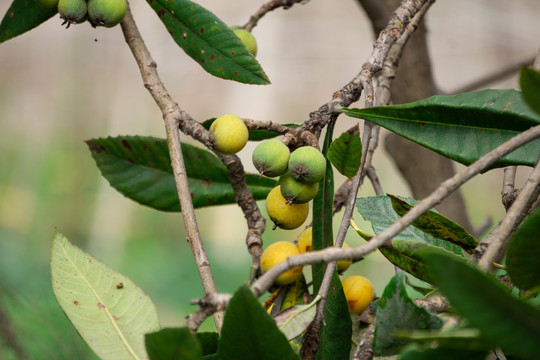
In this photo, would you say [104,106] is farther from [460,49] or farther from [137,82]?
[460,49]

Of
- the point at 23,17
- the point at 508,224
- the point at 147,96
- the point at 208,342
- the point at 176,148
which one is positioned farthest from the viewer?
the point at 147,96

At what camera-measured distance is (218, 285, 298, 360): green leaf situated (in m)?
0.33

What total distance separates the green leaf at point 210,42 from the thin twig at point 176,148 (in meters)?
0.05

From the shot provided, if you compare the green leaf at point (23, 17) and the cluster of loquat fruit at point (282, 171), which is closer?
the cluster of loquat fruit at point (282, 171)

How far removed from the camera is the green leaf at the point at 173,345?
1.04ft

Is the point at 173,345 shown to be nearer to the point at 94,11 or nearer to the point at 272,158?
the point at 272,158

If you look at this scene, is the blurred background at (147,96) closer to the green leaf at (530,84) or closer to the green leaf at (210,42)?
the green leaf at (210,42)

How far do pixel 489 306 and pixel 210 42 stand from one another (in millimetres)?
492

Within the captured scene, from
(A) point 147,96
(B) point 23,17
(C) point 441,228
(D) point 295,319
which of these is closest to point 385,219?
(C) point 441,228

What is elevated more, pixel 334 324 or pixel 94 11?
pixel 94 11

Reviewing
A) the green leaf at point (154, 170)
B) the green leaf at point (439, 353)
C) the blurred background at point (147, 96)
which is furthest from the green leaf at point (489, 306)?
the blurred background at point (147, 96)

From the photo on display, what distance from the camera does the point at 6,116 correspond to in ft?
13.6

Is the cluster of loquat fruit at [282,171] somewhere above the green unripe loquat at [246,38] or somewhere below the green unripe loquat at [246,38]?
below

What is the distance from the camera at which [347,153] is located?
544 millimetres
